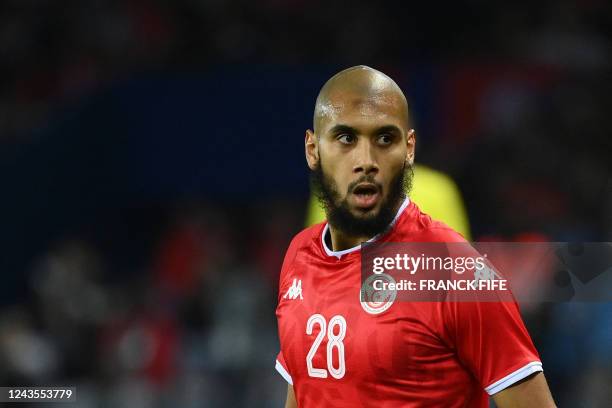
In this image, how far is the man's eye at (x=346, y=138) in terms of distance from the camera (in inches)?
103

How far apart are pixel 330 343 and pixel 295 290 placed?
0.29 meters

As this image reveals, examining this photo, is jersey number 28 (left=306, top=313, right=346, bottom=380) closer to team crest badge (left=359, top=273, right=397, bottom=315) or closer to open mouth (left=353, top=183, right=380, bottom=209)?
team crest badge (left=359, top=273, right=397, bottom=315)

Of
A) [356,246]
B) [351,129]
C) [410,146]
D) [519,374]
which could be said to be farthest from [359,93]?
[519,374]

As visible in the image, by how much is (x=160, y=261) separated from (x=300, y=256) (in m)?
4.65

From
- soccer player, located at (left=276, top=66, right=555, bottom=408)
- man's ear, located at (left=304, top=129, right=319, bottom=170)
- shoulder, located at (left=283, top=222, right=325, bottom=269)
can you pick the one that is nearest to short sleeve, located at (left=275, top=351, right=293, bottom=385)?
soccer player, located at (left=276, top=66, right=555, bottom=408)

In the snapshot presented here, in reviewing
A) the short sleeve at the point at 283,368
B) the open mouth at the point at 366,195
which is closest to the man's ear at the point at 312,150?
the open mouth at the point at 366,195

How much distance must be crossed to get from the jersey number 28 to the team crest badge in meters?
0.08

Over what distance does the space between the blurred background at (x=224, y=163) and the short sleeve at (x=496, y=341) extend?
9.44 ft

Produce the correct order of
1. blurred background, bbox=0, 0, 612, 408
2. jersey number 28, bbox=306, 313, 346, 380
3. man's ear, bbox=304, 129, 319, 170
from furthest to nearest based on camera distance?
1. blurred background, bbox=0, 0, 612, 408
2. man's ear, bbox=304, 129, 319, 170
3. jersey number 28, bbox=306, 313, 346, 380

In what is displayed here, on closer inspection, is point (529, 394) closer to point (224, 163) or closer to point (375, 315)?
point (375, 315)

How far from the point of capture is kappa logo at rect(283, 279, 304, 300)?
2.81m

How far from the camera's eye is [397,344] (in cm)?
246

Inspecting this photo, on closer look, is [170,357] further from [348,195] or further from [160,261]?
[348,195]

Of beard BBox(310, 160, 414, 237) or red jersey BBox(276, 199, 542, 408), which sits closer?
red jersey BBox(276, 199, 542, 408)
